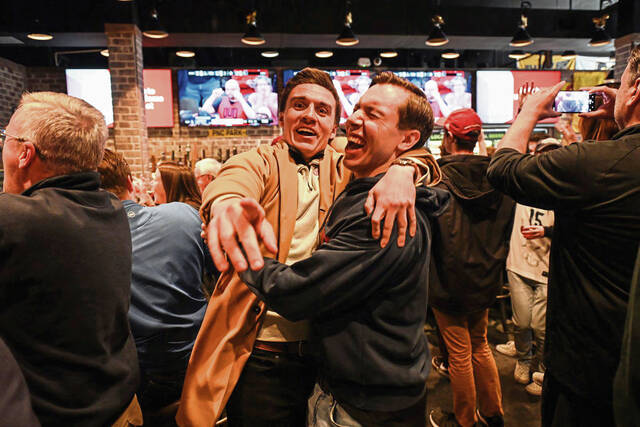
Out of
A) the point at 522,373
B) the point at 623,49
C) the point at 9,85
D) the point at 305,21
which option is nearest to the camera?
the point at 522,373

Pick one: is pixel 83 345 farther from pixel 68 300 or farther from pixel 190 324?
pixel 190 324

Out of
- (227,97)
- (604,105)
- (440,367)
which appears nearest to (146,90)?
(227,97)

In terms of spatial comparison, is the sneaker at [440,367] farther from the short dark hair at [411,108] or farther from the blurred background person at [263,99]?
the blurred background person at [263,99]

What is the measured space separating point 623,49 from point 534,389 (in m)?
6.52

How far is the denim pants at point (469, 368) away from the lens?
2.40 metres

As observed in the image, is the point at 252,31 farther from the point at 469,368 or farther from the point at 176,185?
the point at 469,368

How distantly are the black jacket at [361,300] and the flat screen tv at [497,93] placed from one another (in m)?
7.72

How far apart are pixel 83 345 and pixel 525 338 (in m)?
3.08

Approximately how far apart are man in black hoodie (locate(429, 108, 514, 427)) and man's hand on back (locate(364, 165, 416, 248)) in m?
1.39

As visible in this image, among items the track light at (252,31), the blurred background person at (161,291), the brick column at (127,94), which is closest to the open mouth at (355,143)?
the blurred background person at (161,291)

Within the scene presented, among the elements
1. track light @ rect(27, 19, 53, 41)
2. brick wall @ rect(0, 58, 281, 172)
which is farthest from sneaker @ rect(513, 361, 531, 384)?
track light @ rect(27, 19, 53, 41)

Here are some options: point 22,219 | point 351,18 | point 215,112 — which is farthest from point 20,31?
point 22,219

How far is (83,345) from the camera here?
3.99 feet

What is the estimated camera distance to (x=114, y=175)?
2074mm
